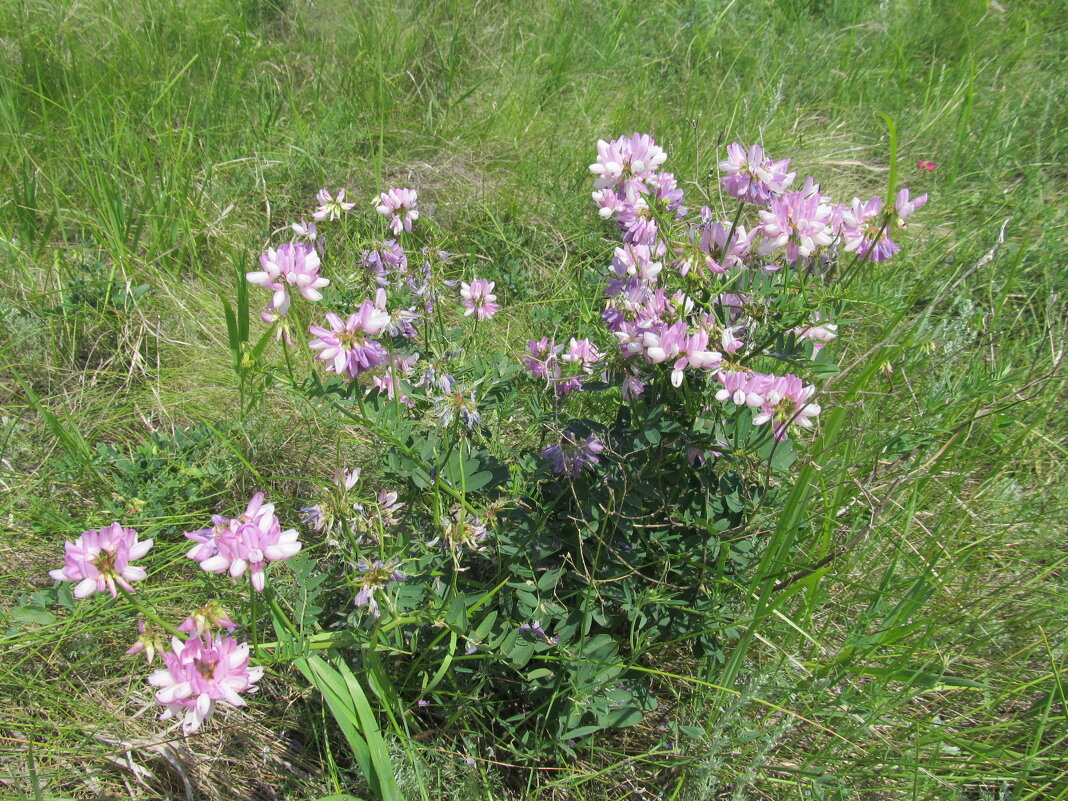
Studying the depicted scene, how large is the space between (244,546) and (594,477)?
74cm

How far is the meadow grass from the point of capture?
1.59 metres

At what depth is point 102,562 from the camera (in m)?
1.20

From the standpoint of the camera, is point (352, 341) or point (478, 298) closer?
point (352, 341)

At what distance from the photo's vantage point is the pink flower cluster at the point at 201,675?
116cm

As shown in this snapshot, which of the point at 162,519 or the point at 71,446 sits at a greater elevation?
the point at 71,446

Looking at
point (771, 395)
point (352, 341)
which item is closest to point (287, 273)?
point (352, 341)

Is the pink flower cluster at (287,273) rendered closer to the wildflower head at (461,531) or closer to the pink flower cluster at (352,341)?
the pink flower cluster at (352,341)

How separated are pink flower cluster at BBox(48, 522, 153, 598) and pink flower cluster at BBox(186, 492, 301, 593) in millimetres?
93

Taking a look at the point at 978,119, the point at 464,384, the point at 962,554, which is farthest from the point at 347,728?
the point at 978,119

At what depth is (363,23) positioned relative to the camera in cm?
384

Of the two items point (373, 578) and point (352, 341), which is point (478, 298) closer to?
point (352, 341)

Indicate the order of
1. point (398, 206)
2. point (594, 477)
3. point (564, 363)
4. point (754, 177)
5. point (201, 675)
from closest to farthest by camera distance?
point (201, 675)
point (754, 177)
point (594, 477)
point (564, 363)
point (398, 206)

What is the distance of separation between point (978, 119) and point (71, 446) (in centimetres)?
412

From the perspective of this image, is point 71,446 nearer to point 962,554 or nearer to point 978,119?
point 962,554
